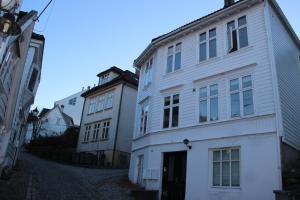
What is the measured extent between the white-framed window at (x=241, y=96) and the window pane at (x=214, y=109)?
893mm

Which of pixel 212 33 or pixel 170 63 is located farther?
pixel 170 63

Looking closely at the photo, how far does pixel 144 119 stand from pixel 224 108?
6.64 meters

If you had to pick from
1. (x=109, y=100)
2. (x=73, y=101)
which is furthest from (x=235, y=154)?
(x=73, y=101)

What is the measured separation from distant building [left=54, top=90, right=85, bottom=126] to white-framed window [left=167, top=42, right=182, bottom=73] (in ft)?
139

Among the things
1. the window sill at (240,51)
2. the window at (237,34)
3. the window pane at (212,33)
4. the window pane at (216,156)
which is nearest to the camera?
the window pane at (216,156)

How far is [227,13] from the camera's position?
15867 millimetres

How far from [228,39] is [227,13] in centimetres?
146

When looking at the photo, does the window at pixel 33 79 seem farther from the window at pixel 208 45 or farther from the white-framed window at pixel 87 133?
the white-framed window at pixel 87 133

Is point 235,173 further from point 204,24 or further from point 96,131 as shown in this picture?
point 96,131

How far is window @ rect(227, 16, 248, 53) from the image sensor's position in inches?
595

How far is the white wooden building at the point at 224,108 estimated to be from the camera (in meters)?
12.5

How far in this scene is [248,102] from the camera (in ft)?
44.7

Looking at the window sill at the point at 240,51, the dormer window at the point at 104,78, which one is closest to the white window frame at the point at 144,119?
the window sill at the point at 240,51

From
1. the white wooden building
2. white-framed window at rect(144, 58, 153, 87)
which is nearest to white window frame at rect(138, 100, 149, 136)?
the white wooden building
